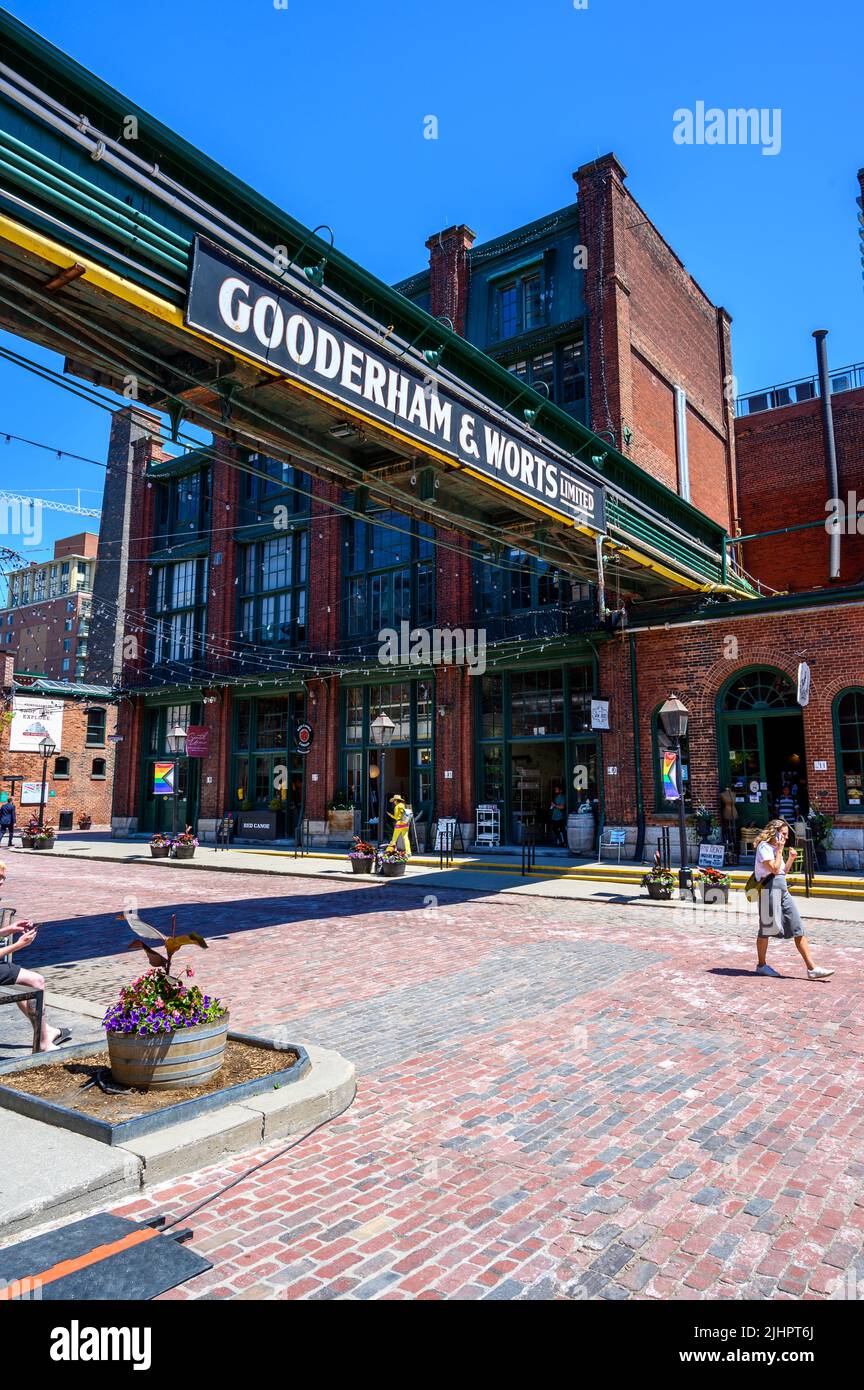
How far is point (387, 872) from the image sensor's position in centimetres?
1889

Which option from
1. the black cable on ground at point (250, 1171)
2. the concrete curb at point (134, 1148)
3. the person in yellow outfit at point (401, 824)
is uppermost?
the person in yellow outfit at point (401, 824)

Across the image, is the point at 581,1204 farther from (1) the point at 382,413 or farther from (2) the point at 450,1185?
(1) the point at 382,413

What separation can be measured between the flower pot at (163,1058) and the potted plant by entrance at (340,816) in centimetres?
2077

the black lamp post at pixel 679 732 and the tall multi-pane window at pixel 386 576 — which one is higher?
the tall multi-pane window at pixel 386 576

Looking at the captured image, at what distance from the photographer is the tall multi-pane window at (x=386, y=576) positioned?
25.4 m

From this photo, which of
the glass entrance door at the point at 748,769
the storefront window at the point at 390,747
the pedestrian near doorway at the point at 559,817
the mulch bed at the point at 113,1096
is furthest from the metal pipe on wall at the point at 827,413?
the mulch bed at the point at 113,1096

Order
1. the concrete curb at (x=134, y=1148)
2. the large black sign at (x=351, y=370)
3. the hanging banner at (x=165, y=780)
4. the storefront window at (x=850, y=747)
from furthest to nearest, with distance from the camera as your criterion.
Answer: the hanging banner at (x=165, y=780)
the storefront window at (x=850, y=747)
the large black sign at (x=351, y=370)
the concrete curb at (x=134, y=1148)

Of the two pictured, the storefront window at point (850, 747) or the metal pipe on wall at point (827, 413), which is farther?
the metal pipe on wall at point (827, 413)

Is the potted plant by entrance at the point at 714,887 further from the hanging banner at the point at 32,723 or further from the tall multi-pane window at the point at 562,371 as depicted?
the hanging banner at the point at 32,723

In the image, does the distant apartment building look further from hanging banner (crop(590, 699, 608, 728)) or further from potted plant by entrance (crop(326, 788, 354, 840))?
hanging banner (crop(590, 699, 608, 728))

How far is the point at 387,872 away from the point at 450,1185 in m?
15.0

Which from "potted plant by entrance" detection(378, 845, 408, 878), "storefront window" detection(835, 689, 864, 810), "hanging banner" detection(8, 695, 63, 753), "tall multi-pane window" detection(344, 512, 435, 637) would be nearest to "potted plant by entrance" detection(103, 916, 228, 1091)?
"potted plant by entrance" detection(378, 845, 408, 878)

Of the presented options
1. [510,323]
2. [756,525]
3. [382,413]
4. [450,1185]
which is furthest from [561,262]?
[450,1185]

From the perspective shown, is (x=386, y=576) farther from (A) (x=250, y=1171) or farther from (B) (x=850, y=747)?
(A) (x=250, y=1171)
